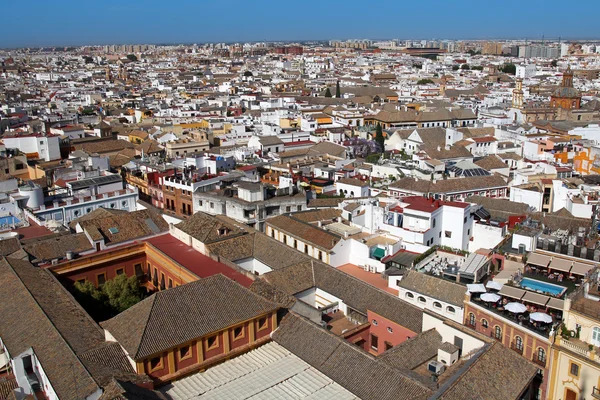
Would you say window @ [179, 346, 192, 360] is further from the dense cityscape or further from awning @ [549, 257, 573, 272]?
awning @ [549, 257, 573, 272]

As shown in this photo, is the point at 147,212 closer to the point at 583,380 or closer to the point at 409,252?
the point at 409,252

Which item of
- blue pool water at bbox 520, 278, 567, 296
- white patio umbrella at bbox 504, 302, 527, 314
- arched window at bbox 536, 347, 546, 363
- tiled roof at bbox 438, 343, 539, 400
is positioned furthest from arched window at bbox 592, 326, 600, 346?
blue pool water at bbox 520, 278, 567, 296

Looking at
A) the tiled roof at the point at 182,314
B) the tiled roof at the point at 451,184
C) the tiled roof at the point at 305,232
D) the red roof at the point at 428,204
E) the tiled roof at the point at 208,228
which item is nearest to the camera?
the tiled roof at the point at 182,314

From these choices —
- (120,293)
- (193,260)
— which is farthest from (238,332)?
(193,260)

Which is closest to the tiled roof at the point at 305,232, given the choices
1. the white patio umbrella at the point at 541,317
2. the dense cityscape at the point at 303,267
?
the dense cityscape at the point at 303,267

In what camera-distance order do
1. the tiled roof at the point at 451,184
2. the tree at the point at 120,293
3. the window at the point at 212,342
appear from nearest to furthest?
the window at the point at 212,342, the tree at the point at 120,293, the tiled roof at the point at 451,184

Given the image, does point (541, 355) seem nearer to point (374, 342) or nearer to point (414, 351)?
point (414, 351)

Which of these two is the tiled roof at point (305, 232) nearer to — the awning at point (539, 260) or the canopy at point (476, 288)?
the canopy at point (476, 288)
